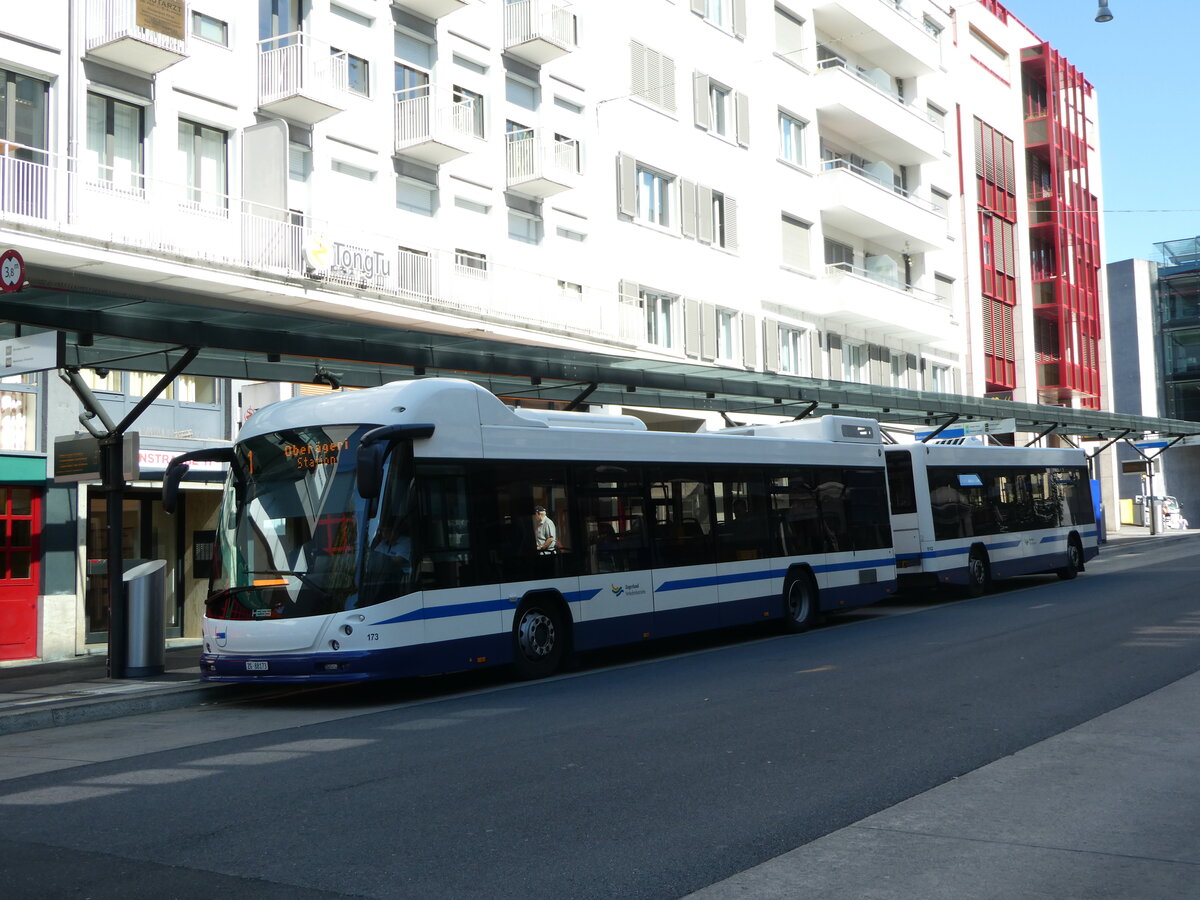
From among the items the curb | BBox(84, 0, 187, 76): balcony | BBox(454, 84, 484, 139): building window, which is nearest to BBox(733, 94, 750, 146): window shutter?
BBox(454, 84, 484, 139): building window

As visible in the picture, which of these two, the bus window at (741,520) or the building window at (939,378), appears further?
the building window at (939,378)

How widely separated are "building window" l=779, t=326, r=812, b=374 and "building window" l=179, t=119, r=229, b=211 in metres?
18.7

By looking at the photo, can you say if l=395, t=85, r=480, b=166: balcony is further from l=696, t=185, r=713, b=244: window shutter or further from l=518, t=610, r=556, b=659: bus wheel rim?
l=518, t=610, r=556, b=659: bus wheel rim

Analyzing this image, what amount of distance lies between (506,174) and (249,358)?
12930 mm

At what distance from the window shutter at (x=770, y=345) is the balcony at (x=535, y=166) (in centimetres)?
906

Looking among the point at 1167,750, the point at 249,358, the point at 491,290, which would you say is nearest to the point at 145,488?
the point at 249,358

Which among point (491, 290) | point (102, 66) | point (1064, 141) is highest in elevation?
point (1064, 141)

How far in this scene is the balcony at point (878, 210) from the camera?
3931 centimetres

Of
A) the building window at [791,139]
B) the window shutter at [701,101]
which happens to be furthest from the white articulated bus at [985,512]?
the building window at [791,139]

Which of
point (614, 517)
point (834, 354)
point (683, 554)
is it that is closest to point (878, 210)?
point (834, 354)

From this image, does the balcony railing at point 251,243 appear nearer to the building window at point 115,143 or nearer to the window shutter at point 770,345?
the building window at point 115,143

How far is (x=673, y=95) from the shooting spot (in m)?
34.1

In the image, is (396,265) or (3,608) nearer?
(3,608)

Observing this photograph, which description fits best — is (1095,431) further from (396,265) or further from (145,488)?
(145,488)
